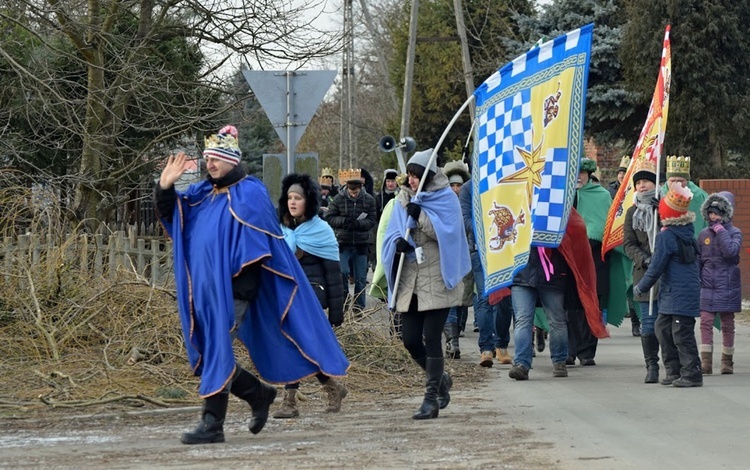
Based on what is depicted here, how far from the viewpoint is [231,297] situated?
26.1 feet

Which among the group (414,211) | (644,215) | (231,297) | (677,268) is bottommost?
Answer: (231,297)

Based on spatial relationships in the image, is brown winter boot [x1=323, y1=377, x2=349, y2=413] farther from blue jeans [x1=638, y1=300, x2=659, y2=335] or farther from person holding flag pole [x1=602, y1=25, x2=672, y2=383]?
blue jeans [x1=638, y1=300, x2=659, y2=335]

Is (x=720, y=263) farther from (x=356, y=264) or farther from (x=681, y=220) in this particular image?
(x=356, y=264)

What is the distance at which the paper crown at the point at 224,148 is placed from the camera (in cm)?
817

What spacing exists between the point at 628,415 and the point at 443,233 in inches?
67.2

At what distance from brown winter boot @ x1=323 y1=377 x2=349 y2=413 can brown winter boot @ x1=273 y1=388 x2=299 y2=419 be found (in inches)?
9.2

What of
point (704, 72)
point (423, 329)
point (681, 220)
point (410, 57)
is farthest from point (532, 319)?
point (410, 57)

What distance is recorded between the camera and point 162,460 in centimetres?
739

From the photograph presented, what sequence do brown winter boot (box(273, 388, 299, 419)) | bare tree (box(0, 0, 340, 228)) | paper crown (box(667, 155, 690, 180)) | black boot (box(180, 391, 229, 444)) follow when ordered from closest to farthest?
black boot (box(180, 391, 229, 444))
brown winter boot (box(273, 388, 299, 419))
paper crown (box(667, 155, 690, 180))
bare tree (box(0, 0, 340, 228))

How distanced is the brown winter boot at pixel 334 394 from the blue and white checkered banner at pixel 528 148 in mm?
1884

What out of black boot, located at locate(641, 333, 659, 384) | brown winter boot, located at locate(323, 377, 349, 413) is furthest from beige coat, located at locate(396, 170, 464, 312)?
black boot, located at locate(641, 333, 659, 384)

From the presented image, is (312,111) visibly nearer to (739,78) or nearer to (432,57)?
(739,78)

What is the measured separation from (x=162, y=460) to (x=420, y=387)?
12.6 feet

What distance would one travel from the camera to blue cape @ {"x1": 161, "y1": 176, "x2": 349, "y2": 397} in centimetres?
794
